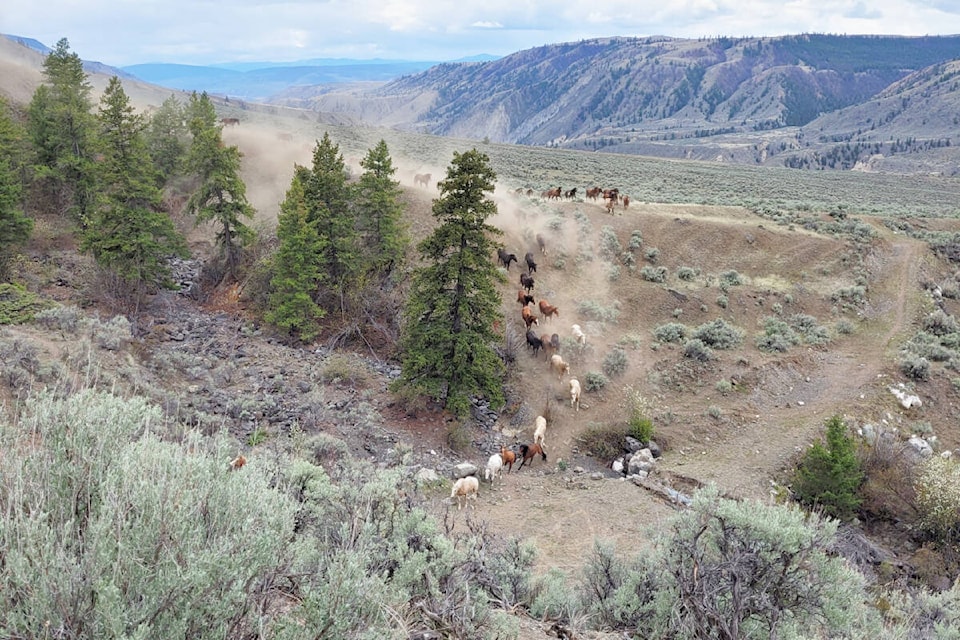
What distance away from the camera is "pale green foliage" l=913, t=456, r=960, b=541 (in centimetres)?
1352

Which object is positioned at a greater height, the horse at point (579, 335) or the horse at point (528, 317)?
the horse at point (528, 317)

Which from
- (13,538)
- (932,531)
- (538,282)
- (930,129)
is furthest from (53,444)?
(930,129)

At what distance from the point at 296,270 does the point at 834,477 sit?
19012 millimetres

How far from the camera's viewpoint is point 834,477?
46.8ft

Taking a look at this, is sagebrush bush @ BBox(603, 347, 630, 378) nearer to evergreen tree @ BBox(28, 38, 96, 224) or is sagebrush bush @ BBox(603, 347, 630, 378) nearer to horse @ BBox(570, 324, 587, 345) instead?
horse @ BBox(570, 324, 587, 345)

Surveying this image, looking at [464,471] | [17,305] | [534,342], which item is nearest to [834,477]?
[464,471]

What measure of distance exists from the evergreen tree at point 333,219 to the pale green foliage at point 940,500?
65.7ft

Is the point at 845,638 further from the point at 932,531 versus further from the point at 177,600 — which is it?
the point at 932,531

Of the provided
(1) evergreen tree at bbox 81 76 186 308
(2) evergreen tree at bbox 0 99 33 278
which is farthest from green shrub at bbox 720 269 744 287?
(2) evergreen tree at bbox 0 99 33 278

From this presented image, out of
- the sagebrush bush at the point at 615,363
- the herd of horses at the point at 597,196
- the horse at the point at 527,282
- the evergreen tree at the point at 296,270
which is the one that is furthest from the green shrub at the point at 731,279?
the evergreen tree at the point at 296,270

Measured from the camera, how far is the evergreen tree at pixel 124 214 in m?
22.4

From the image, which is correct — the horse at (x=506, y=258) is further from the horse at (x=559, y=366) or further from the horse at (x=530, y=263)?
the horse at (x=559, y=366)

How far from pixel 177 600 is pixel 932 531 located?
17.5 metres

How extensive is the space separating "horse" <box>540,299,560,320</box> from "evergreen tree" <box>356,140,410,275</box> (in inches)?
255
